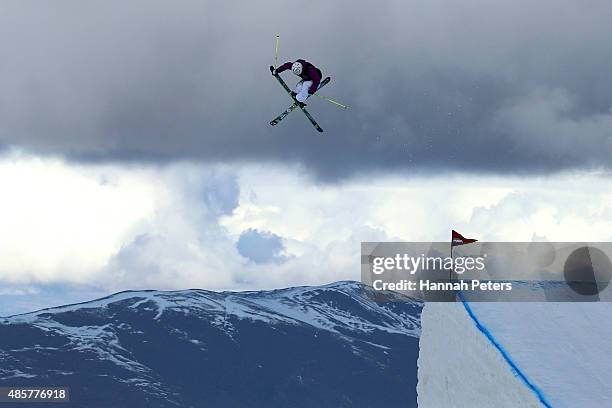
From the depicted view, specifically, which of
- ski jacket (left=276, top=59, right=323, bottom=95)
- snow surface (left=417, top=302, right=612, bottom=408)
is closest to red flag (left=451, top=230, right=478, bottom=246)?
snow surface (left=417, top=302, right=612, bottom=408)

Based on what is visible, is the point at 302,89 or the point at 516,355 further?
the point at 302,89

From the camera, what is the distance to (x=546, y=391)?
2634 centimetres

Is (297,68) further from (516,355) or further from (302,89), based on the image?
(516,355)

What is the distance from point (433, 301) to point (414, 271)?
6.14m

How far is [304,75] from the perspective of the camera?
43938mm

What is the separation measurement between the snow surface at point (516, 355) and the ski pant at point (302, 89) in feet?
43.6

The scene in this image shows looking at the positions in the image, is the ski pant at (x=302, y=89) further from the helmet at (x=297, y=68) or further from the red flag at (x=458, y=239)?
the red flag at (x=458, y=239)

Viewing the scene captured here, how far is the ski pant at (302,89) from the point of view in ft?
146

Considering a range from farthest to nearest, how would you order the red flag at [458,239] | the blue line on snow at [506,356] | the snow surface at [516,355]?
the red flag at [458,239] < the snow surface at [516,355] < the blue line on snow at [506,356]

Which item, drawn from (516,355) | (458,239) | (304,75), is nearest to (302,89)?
(304,75)

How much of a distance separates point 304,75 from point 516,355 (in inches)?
768

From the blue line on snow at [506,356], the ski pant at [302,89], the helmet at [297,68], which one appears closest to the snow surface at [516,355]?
the blue line on snow at [506,356]

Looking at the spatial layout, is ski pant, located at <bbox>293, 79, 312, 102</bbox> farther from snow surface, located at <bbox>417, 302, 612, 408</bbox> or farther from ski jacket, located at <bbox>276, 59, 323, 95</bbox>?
snow surface, located at <bbox>417, 302, 612, 408</bbox>

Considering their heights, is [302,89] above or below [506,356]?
above
